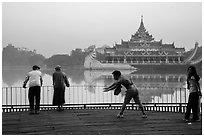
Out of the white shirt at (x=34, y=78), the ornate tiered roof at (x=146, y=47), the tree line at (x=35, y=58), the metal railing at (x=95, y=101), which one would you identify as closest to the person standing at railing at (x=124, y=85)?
the metal railing at (x=95, y=101)

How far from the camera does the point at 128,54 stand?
64.2 meters

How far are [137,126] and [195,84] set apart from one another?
133cm

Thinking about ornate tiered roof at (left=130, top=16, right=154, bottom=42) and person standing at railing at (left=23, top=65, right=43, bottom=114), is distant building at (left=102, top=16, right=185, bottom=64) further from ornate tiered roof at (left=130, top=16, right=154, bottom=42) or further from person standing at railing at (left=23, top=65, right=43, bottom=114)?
person standing at railing at (left=23, top=65, right=43, bottom=114)

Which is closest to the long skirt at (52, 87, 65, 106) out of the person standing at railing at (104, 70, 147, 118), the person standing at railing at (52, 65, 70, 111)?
the person standing at railing at (52, 65, 70, 111)

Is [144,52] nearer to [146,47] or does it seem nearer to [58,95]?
[146,47]

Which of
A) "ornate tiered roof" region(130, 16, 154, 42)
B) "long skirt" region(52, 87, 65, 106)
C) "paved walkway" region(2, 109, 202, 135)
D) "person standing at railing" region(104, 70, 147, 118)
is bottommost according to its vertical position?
"paved walkway" region(2, 109, 202, 135)

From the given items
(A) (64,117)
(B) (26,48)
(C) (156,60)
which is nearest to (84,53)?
(B) (26,48)

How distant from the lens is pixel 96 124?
236 inches

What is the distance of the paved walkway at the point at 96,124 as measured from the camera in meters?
5.27

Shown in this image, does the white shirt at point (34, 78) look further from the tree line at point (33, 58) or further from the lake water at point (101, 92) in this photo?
the tree line at point (33, 58)

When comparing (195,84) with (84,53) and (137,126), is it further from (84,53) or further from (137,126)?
(84,53)

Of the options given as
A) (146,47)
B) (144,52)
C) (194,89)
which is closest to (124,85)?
(194,89)

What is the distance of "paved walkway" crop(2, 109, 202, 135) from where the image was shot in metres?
5.27

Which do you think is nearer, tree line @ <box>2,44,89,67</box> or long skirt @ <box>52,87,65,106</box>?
long skirt @ <box>52,87,65,106</box>
